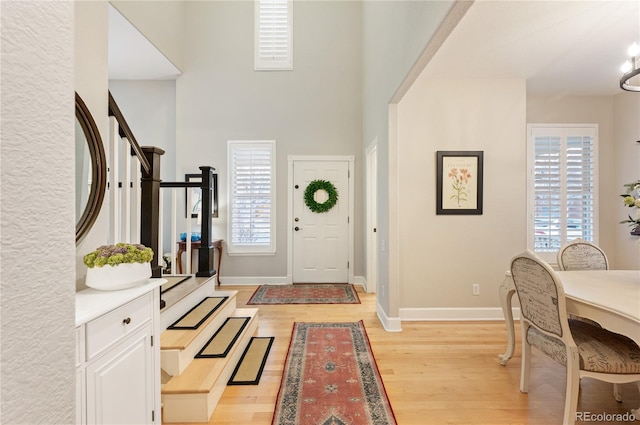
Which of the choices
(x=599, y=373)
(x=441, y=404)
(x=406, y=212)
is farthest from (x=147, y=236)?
(x=599, y=373)

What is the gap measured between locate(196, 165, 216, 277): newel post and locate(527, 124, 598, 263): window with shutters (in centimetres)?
408

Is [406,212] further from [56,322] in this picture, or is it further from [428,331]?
[56,322]

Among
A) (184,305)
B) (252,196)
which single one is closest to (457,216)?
(184,305)

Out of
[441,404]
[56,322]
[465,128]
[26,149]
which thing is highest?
[465,128]

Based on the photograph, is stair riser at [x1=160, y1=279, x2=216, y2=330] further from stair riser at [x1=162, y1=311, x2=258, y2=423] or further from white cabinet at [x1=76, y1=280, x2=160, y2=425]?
white cabinet at [x1=76, y1=280, x2=160, y2=425]

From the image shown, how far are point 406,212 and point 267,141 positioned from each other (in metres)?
2.79

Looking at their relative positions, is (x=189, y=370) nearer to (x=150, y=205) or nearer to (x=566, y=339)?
(x=150, y=205)

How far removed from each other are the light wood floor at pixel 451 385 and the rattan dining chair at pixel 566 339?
0.41m

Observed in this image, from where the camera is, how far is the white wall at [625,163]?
421cm

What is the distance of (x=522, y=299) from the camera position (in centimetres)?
218

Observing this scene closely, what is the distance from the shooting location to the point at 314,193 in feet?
17.6

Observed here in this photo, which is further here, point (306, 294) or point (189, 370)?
point (306, 294)

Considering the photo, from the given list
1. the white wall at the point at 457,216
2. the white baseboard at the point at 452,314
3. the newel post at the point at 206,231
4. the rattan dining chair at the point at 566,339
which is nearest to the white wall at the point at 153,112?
the newel post at the point at 206,231

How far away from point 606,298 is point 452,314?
6.41 ft
